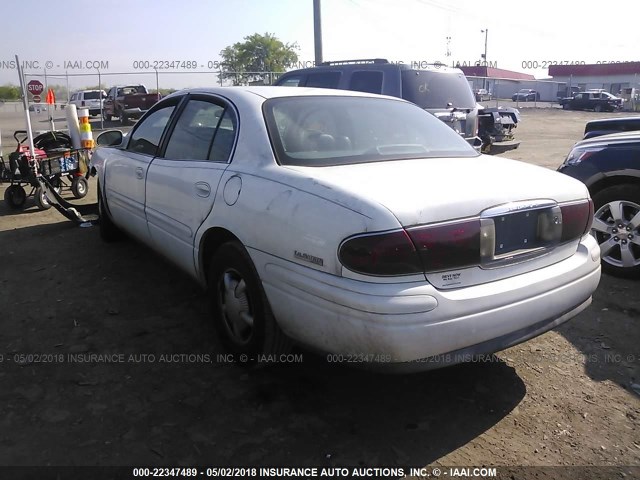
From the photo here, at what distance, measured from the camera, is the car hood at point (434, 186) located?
2.34 m

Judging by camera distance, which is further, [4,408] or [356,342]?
[4,408]

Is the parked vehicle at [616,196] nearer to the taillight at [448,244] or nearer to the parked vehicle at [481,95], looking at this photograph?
the taillight at [448,244]

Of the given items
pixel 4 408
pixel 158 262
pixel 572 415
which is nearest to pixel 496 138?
pixel 158 262

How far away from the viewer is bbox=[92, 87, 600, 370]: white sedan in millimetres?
2285

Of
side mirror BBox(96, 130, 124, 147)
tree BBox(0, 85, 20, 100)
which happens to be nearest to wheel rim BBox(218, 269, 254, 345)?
side mirror BBox(96, 130, 124, 147)

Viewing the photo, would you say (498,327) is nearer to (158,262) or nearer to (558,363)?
(558,363)

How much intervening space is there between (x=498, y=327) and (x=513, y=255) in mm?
366

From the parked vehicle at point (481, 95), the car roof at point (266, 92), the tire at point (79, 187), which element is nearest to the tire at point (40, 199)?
the tire at point (79, 187)

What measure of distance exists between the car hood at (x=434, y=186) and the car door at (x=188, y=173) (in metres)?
0.77

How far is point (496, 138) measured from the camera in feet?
46.8

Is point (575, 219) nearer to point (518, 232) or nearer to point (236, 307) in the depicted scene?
point (518, 232)

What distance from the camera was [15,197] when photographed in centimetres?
736

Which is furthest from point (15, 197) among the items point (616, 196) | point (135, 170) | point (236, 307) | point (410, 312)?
point (616, 196)

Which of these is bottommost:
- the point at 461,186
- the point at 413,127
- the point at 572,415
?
the point at 572,415
